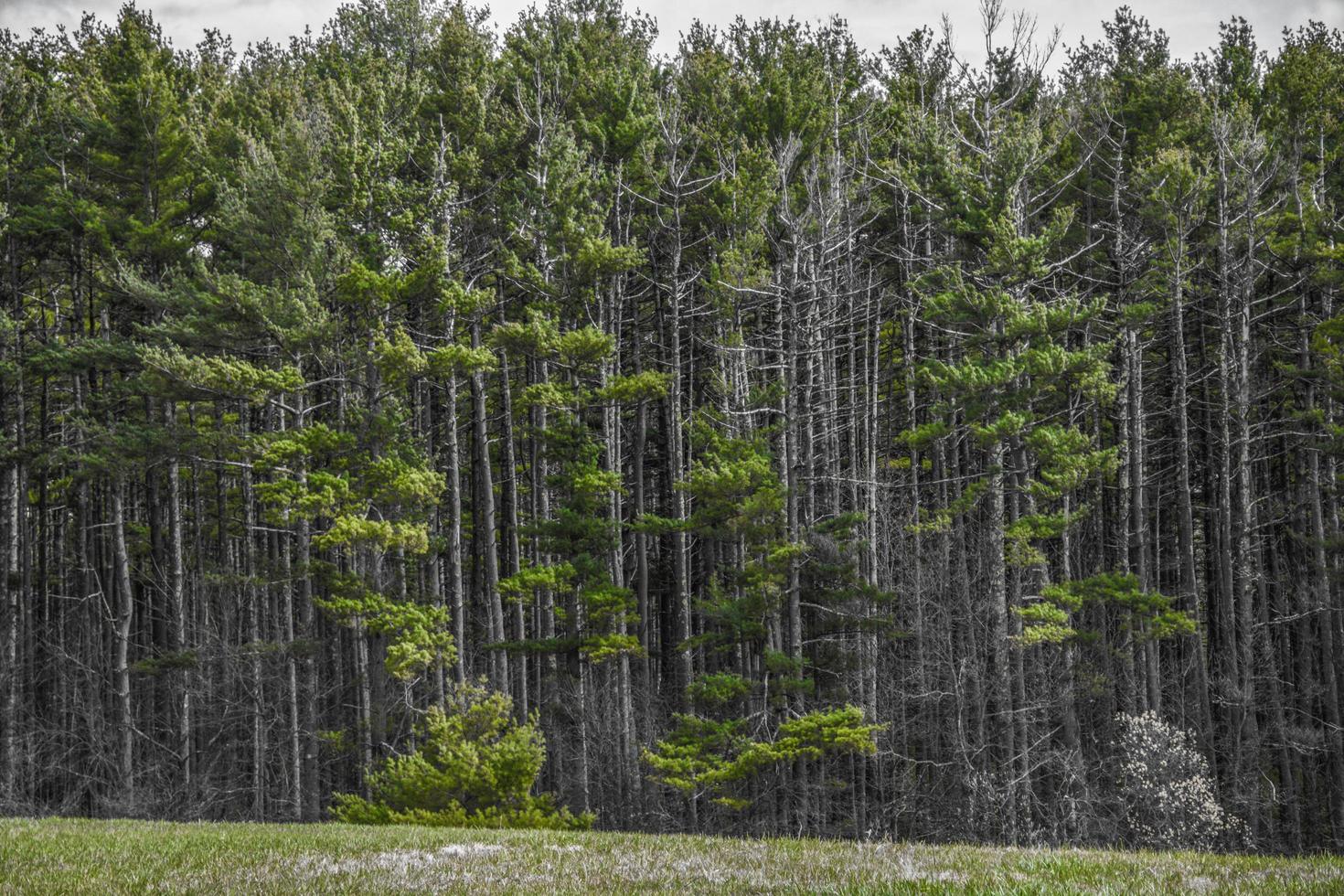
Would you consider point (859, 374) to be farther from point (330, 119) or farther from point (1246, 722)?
point (330, 119)

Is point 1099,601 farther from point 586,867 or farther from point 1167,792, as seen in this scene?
point 586,867

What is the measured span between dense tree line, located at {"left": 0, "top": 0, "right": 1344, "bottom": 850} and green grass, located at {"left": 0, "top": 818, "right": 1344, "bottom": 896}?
33.6 feet

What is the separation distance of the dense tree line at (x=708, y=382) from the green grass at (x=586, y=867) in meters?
10.3

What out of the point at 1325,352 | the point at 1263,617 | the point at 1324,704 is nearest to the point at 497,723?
the point at 1325,352

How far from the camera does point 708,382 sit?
1229 inches

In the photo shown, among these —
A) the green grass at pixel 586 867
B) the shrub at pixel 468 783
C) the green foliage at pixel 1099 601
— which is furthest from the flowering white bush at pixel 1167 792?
the shrub at pixel 468 783

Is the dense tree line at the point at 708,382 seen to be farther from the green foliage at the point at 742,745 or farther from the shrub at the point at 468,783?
the shrub at the point at 468,783

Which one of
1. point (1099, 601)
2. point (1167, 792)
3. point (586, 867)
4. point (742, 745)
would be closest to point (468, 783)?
point (742, 745)

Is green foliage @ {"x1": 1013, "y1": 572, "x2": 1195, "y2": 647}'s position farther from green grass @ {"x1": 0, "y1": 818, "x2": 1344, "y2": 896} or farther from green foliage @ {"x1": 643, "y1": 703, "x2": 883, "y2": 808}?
green grass @ {"x1": 0, "y1": 818, "x2": 1344, "y2": 896}

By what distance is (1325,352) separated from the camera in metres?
22.9

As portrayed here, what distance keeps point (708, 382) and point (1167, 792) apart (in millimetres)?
16723

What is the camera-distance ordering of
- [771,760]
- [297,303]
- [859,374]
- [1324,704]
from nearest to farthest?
1. [771,760]
2. [297,303]
3. [1324,704]
4. [859,374]

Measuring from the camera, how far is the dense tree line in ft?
72.5

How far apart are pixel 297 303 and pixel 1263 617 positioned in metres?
26.3
